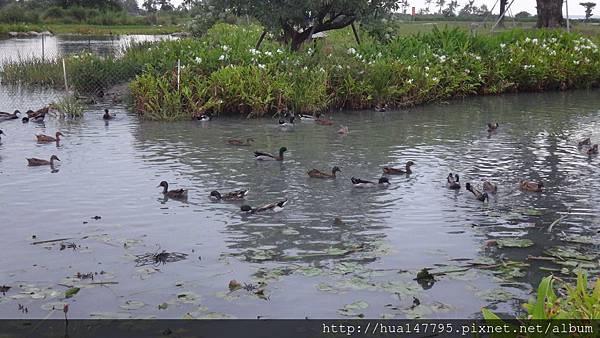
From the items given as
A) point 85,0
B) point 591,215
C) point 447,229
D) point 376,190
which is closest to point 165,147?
point 376,190

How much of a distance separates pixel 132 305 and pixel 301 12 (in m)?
15.7

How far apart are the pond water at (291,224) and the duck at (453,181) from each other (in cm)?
10

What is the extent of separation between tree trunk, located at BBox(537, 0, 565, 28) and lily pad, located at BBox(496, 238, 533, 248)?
24.7m

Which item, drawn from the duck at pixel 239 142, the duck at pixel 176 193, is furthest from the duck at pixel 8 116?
the duck at pixel 176 193

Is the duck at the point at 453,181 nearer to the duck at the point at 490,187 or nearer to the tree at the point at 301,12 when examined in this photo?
the duck at the point at 490,187

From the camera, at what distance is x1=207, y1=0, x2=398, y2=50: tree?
20969 millimetres

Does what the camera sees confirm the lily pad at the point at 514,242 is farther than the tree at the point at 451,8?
No

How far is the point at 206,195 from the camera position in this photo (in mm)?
10703

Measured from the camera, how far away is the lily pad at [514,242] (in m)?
8.26

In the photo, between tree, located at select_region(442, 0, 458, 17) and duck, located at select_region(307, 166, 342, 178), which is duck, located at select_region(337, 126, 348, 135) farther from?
tree, located at select_region(442, 0, 458, 17)

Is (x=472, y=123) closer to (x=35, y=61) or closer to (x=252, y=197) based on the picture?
(x=252, y=197)

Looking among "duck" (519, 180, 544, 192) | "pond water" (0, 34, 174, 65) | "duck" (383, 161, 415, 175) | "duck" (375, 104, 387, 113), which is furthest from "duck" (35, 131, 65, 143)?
"pond water" (0, 34, 174, 65)

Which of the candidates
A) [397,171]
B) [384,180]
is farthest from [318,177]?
[397,171]

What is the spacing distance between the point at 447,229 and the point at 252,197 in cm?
297
